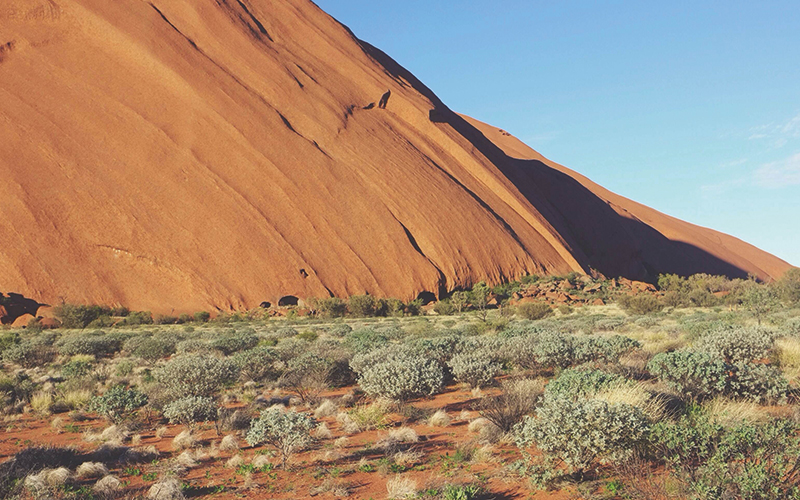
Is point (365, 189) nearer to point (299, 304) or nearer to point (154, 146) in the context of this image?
point (299, 304)

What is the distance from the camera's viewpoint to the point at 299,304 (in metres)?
27.9

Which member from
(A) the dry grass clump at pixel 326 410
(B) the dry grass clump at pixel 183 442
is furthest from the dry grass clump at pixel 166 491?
(A) the dry grass clump at pixel 326 410

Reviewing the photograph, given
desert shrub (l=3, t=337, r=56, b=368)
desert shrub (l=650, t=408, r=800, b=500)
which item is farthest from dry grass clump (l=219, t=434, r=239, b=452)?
desert shrub (l=3, t=337, r=56, b=368)

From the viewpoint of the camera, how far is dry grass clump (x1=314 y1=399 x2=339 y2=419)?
22.2ft

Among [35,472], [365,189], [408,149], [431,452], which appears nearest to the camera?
[35,472]

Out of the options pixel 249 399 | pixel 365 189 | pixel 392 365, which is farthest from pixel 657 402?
pixel 365 189

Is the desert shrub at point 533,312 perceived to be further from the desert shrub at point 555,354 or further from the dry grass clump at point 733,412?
the dry grass clump at point 733,412

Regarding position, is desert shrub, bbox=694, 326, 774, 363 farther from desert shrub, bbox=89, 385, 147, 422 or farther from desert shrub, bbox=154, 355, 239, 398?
desert shrub, bbox=89, 385, 147, 422

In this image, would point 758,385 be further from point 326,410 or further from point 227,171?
point 227,171

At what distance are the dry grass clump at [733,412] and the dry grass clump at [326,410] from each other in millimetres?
4321

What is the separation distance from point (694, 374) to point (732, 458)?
257cm

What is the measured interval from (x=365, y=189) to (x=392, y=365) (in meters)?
27.1

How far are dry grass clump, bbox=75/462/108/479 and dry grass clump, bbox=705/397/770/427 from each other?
18.1 ft

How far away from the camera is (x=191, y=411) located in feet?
20.9
